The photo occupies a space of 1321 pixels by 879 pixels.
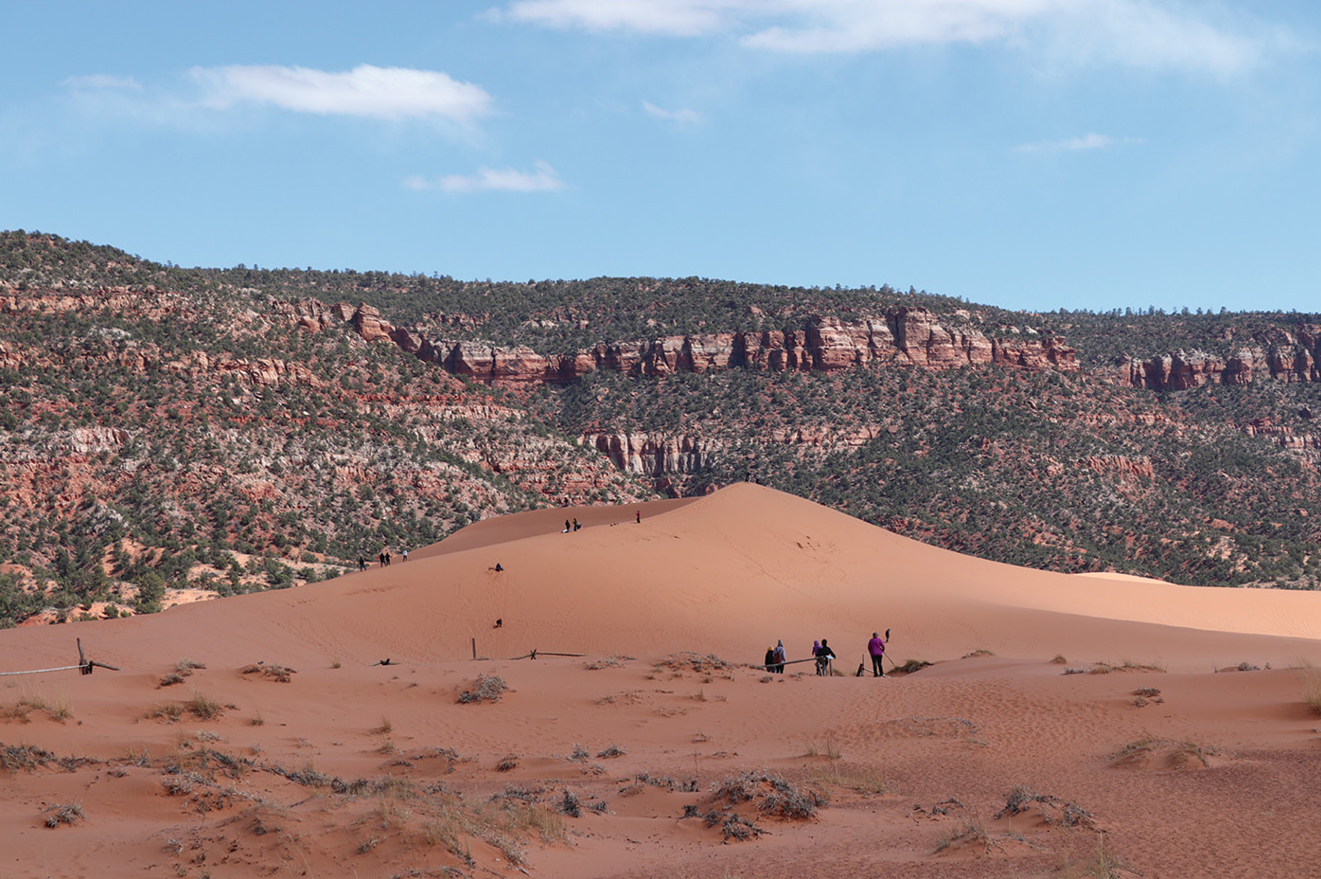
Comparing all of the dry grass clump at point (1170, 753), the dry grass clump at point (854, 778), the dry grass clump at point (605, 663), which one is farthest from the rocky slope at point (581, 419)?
the dry grass clump at point (1170, 753)

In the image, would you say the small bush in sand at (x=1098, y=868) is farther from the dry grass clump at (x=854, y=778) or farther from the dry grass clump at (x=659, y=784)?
the dry grass clump at (x=659, y=784)

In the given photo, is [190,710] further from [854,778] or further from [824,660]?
[824,660]

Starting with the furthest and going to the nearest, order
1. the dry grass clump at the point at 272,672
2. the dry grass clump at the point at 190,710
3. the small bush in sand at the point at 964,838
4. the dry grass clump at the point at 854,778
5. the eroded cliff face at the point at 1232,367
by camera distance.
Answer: the eroded cliff face at the point at 1232,367 → the dry grass clump at the point at 272,672 → the dry grass clump at the point at 190,710 → the dry grass clump at the point at 854,778 → the small bush in sand at the point at 964,838

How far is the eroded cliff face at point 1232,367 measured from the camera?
108 meters

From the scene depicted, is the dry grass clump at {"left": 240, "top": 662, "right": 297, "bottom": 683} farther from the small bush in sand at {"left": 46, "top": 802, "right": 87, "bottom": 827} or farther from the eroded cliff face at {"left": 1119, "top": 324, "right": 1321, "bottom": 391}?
the eroded cliff face at {"left": 1119, "top": 324, "right": 1321, "bottom": 391}

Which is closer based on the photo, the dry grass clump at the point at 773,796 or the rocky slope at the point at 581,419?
the dry grass clump at the point at 773,796

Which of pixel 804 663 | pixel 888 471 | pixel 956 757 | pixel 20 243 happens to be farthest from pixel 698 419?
pixel 956 757

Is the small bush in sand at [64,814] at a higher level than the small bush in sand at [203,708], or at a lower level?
higher

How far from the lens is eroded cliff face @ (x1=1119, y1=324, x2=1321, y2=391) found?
108500mm

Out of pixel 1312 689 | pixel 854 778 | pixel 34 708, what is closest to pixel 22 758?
pixel 34 708

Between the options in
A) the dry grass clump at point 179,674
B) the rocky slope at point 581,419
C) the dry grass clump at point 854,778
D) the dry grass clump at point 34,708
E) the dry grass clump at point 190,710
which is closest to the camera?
the dry grass clump at point 854,778

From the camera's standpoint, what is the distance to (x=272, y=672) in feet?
69.6

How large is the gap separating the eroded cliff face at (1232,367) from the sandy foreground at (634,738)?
81813 mm

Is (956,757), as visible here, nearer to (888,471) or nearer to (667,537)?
(667,537)
